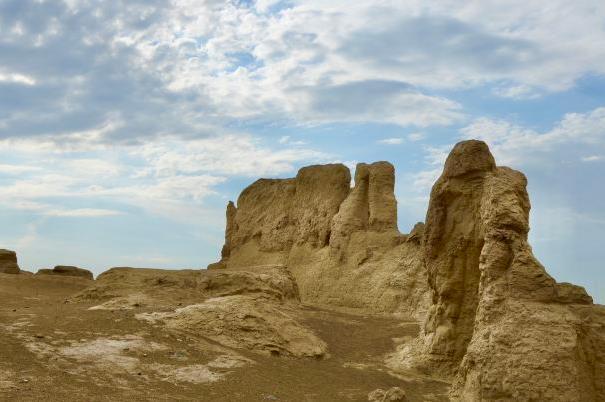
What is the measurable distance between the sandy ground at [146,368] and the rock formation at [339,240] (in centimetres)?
732

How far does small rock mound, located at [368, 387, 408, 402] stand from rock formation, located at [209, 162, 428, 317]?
9.82 meters

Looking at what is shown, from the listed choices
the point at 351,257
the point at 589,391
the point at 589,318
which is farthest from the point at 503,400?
the point at 351,257

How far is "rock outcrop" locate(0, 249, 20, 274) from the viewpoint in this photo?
28.2 metres

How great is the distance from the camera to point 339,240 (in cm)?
2462

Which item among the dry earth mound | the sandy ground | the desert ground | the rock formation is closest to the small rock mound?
the desert ground

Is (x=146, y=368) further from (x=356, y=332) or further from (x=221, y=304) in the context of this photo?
(x=356, y=332)

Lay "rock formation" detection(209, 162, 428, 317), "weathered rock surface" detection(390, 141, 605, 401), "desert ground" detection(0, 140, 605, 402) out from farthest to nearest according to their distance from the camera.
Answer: "rock formation" detection(209, 162, 428, 317) < "desert ground" detection(0, 140, 605, 402) < "weathered rock surface" detection(390, 141, 605, 401)

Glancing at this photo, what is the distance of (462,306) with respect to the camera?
510 inches

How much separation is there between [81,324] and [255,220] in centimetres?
1808

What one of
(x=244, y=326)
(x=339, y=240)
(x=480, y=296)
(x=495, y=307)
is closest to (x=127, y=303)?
(x=244, y=326)

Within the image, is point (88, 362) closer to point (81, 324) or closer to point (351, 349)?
point (81, 324)

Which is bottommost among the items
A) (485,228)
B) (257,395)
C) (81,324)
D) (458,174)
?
(257,395)

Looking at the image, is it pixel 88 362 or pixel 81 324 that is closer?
pixel 88 362

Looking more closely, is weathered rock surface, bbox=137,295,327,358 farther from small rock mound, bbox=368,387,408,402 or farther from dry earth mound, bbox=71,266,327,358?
small rock mound, bbox=368,387,408,402
